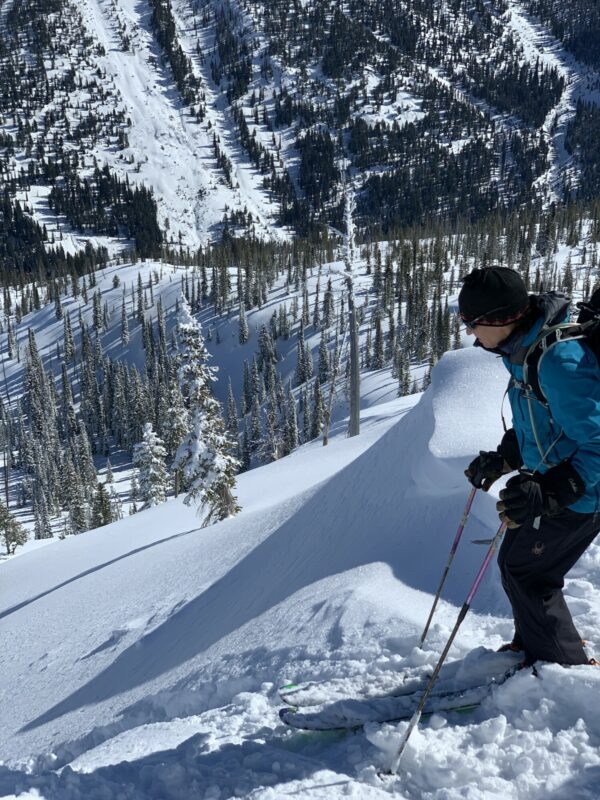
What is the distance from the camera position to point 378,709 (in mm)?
3371

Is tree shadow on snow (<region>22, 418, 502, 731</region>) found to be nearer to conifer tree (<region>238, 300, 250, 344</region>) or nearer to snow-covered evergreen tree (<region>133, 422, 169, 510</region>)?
snow-covered evergreen tree (<region>133, 422, 169, 510</region>)

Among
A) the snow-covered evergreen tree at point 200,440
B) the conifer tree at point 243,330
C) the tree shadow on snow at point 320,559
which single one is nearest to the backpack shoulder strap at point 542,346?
the tree shadow on snow at point 320,559

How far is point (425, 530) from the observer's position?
233 inches

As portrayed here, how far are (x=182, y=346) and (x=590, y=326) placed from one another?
838 inches

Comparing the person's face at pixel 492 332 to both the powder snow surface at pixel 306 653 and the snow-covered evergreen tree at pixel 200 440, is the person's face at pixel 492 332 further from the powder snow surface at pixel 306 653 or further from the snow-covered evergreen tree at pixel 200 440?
the snow-covered evergreen tree at pixel 200 440

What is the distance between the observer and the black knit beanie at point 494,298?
301 centimetres

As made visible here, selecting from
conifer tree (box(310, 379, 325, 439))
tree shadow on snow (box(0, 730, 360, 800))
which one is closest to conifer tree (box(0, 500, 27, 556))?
conifer tree (box(310, 379, 325, 439))

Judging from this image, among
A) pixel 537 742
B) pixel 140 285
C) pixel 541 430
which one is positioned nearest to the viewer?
pixel 537 742

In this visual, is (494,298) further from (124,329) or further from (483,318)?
(124,329)

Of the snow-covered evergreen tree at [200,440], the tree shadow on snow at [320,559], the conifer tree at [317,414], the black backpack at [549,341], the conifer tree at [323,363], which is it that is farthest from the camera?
the conifer tree at [323,363]

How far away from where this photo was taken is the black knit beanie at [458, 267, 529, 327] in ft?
9.88

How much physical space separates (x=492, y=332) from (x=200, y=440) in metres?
20.7

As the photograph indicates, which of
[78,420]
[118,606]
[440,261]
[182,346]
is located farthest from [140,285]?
[118,606]

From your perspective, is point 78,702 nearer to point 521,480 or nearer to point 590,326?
point 521,480
